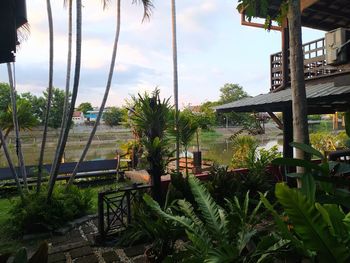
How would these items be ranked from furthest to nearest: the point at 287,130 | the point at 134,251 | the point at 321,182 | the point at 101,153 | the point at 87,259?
the point at 101,153
the point at 287,130
the point at 134,251
the point at 87,259
the point at 321,182

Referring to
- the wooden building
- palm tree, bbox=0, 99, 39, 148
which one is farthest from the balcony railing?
palm tree, bbox=0, 99, 39, 148

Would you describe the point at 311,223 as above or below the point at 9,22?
below

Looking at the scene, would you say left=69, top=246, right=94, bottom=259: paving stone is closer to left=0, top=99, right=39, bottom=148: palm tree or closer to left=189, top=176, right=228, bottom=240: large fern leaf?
left=189, top=176, right=228, bottom=240: large fern leaf

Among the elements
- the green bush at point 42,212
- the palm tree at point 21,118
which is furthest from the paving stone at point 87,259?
the palm tree at point 21,118

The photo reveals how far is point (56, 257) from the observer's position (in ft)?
13.1

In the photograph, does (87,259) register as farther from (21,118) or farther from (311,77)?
(311,77)

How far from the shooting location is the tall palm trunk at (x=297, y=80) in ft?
13.1

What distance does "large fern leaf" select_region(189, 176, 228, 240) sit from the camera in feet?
8.27

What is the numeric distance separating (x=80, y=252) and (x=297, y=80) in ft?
12.1

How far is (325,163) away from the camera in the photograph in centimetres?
198

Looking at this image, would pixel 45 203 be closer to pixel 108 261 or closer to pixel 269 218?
pixel 108 261

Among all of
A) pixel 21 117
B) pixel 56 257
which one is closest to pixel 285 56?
pixel 56 257

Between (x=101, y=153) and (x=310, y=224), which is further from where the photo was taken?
(x=101, y=153)

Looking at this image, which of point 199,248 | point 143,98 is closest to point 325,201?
point 199,248
